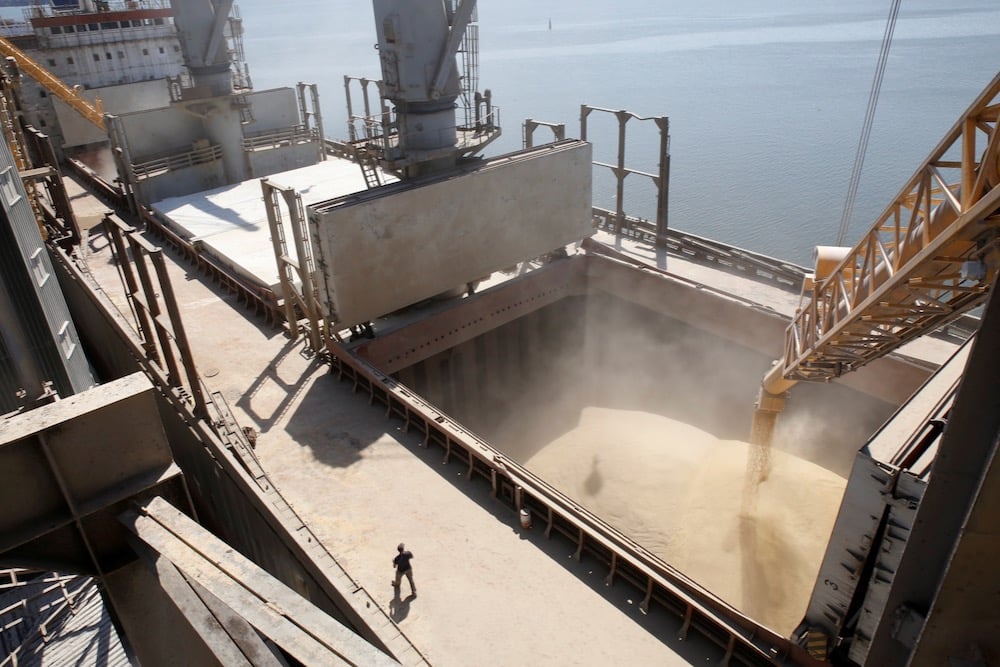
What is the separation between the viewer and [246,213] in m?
22.1

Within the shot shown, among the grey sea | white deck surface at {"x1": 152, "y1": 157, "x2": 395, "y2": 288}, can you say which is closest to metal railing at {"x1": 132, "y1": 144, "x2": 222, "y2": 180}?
white deck surface at {"x1": 152, "y1": 157, "x2": 395, "y2": 288}

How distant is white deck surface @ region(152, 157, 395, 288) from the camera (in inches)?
701

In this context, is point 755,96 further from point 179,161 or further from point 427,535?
point 427,535

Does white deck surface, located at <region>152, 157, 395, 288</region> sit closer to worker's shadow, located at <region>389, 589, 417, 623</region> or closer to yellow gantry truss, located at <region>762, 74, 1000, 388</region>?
worker's shadow, located at <region>389, 589, 417, 623</region>

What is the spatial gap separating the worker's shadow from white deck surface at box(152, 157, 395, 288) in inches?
377

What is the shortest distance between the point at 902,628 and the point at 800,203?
4283 centimetres

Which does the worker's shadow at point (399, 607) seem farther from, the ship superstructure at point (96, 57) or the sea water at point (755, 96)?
the ship superstructure at point (96, 57)

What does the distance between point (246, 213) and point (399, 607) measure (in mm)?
17122

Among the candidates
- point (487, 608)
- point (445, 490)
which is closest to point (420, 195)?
point (445, 490)

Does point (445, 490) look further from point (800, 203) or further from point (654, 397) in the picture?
point (800, 203)

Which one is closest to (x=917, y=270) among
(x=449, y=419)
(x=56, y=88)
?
(x=449, y=419)

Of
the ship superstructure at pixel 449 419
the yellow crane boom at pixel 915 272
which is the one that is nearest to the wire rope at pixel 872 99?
the ship superstructure at pixel 449 419

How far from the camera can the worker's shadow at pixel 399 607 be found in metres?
8.38

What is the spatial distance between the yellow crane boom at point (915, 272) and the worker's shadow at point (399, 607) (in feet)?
23.3
